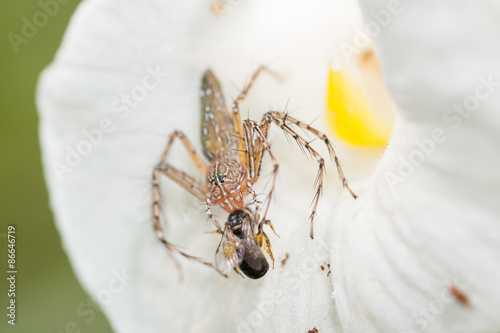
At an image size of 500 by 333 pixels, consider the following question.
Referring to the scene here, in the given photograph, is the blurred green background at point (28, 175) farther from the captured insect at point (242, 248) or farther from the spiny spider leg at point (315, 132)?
the spiny spider leg at point (315, 132)

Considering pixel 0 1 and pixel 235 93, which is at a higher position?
pixel 0 1

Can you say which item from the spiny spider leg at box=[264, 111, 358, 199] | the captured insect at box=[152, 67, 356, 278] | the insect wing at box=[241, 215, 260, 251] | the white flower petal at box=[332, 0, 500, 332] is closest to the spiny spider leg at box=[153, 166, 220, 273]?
the captured insect at box=[152, 67, 356, 278]

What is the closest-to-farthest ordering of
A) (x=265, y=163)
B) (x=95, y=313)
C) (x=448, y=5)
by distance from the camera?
1. (x=448, y=5)
2. (x=265, y=163)
3. (x=95, y=313)

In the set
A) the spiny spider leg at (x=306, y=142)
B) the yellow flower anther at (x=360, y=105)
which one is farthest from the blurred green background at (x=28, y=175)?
the yellow flower anther at (x=360, y=105)

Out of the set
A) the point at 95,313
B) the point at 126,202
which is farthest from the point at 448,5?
the point at 95,313

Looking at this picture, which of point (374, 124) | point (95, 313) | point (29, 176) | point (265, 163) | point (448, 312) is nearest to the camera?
point (448, 312)

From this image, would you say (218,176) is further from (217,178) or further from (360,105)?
(360,105)

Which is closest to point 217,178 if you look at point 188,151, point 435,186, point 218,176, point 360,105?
point 218,176

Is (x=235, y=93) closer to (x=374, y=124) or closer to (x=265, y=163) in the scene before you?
(x=265, y=163)
